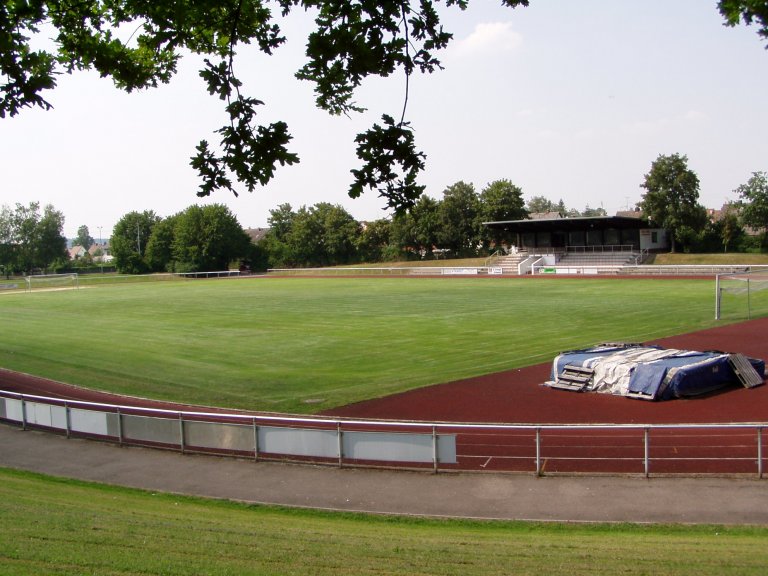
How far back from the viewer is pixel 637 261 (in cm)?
7694

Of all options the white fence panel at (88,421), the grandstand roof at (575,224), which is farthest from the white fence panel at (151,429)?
the grandstand roof at (575,224)

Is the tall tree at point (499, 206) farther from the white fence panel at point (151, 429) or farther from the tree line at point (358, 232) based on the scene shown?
the white fence panel at point (151, 429)

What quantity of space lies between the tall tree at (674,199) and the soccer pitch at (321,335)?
27736mm

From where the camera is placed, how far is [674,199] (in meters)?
82.7

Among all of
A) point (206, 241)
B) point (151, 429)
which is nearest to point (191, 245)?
point (206, 241)

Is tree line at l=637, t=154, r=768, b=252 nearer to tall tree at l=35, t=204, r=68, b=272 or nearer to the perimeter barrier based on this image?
the perimeter barrier

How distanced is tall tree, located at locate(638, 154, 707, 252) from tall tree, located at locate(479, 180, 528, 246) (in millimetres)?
19204

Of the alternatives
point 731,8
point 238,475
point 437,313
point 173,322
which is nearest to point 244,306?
point 173,322

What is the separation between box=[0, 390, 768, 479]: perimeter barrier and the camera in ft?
42.6

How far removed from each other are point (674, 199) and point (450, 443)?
77602mm

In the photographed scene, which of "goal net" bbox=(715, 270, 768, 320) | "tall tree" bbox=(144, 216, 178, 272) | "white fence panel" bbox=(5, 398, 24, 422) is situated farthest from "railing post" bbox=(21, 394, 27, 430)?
"tall tree" bbox=(144, 216, 178, 272)

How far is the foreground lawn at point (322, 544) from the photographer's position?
7547 millimetres

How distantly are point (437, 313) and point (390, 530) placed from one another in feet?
99.0

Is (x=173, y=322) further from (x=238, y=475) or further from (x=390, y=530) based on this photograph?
(x=390, y=530)
